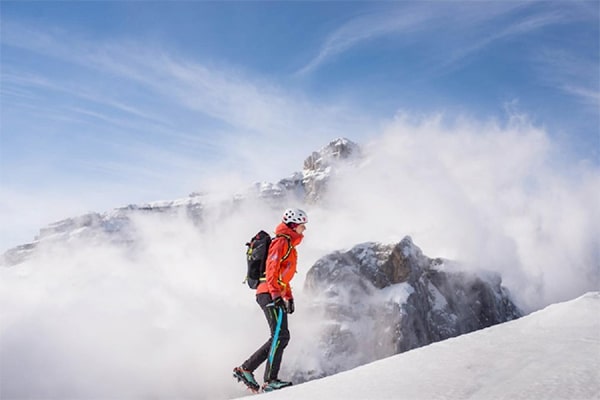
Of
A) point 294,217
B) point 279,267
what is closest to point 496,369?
point 279,267

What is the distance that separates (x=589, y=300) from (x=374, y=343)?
19656 cm

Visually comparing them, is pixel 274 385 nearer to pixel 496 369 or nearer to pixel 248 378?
pixel 248 378

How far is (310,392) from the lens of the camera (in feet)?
25.3

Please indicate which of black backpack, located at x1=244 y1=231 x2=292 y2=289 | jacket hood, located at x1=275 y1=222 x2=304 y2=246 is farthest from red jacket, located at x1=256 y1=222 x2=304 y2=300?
black backpack, located at x1=244 y1=231 x2=292 y2=289

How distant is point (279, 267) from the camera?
12000mm

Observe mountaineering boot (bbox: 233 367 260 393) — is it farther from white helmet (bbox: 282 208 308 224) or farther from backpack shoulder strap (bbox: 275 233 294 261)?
white helmet (bbox: 282 208 308 224)

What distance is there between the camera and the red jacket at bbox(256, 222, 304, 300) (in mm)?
11922

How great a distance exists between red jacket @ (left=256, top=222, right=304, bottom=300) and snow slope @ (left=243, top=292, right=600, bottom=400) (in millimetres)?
3668

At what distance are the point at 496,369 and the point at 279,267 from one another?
18.8 feet

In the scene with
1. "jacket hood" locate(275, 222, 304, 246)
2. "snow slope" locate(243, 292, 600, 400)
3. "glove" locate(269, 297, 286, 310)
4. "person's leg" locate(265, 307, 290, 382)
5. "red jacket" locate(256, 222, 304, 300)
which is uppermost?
"jacket hood" locate(275, 222, 304, 246)

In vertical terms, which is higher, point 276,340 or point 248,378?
point 276,340

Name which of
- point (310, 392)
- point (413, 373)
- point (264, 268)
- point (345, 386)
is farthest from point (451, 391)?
point (264, 268)

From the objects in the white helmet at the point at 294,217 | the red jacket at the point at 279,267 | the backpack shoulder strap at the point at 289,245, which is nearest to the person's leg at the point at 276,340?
the red jacket at the point at 279,267

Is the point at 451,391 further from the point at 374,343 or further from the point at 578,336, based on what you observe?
the point at 374,343
